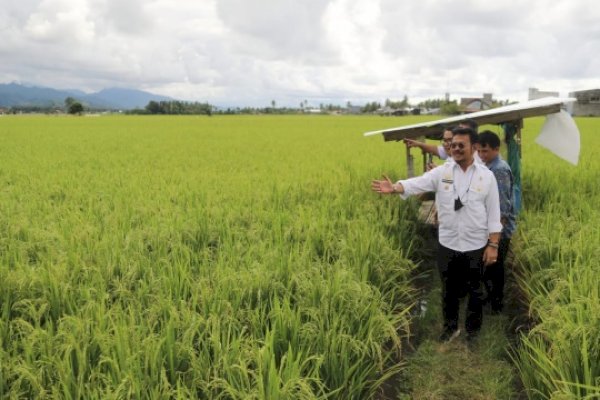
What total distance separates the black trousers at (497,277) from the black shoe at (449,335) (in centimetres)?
46

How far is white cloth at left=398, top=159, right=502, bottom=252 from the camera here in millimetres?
3028

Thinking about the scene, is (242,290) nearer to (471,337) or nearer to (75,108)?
(471,337)

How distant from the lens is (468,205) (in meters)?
3.05

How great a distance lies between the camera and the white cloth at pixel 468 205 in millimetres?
3028

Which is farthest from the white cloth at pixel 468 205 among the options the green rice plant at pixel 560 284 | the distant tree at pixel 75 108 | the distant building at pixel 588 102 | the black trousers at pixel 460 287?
the distant tree at pixel 75 108

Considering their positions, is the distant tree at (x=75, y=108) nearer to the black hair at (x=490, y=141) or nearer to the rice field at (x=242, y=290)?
the rice field at (x=242, y=290)

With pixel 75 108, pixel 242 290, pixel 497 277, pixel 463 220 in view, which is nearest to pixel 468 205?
pixel 463 220

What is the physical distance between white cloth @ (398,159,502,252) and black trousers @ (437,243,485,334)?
0.37 feet

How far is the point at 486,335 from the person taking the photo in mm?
3232

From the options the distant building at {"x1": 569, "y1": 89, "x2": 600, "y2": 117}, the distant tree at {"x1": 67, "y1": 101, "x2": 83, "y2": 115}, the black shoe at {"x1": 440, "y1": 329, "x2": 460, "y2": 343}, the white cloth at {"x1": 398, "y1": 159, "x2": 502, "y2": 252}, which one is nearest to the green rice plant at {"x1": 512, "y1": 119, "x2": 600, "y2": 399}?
the black shoe at {"x1": 440, "y1": 329, "x2": 460, "y2": 343}

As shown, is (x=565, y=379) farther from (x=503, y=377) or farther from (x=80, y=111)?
(x=80, y=111)

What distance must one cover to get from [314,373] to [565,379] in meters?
1.16

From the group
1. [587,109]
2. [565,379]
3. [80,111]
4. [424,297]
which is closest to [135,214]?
[424,297]

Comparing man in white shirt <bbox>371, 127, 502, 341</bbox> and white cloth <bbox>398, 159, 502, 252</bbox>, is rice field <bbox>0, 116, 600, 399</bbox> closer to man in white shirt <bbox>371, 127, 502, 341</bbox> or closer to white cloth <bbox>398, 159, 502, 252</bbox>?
man in white shirt <bbox>371, 127, 502, 341</bbox>
